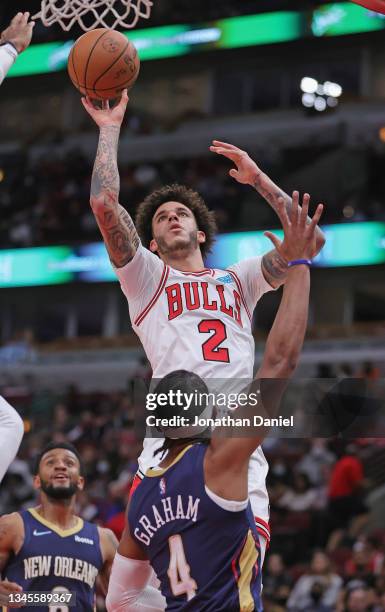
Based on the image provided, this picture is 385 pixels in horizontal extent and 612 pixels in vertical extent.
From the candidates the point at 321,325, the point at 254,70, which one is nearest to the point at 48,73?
the point at 254,70

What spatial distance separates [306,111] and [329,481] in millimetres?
12770

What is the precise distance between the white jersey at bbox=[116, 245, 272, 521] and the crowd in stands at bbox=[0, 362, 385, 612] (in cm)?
309

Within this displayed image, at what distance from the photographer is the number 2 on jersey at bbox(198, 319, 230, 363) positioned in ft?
18.3

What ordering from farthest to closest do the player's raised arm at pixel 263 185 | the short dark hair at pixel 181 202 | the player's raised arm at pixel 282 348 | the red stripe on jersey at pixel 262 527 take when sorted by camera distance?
the short dark hair at pixel 181 202, the player's raised arm at pixel 263 185, the red stripe on jersey at pixel 262 527, the player's raised arm at pixel 282 348

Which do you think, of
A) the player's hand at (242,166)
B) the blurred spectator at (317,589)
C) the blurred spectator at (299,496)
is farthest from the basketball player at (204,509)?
the blurred spectator at (299,496)

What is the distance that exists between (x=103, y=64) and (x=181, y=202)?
935mm

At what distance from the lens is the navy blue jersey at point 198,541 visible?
427cm

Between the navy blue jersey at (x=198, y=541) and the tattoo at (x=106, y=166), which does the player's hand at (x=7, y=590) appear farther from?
the tattoo at (x=106, y=166)

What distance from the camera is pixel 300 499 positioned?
14281 millimetres

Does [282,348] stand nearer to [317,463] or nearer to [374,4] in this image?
[374,4]

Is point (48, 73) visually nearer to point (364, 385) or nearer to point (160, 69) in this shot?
point (160, 69)

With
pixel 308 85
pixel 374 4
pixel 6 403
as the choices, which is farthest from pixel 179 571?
pixel 308 85

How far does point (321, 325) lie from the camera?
23.6 meters

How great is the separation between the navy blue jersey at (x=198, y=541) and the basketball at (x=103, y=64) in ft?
8.46
